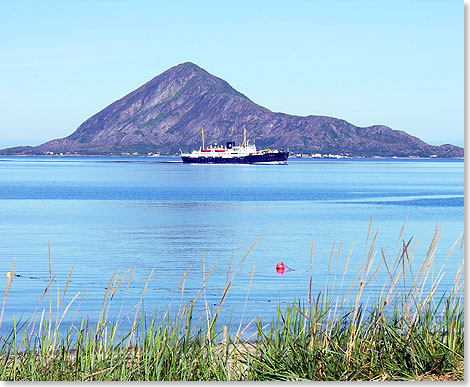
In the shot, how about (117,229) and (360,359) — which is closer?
(360,359)

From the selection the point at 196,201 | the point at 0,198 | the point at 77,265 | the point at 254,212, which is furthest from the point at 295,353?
the point at 0,198

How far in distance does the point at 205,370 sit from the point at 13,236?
25184 millimetres

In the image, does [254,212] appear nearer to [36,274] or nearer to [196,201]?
[196,201]

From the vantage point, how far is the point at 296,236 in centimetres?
3183

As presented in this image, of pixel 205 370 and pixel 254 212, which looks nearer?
pixel 205 370

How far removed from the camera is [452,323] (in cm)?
668

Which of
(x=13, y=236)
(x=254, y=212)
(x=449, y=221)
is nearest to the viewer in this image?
(x=13, y=236)

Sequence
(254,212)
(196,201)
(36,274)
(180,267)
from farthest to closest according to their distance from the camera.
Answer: (196,201)
(254,212)
(180,267)
(36,274)

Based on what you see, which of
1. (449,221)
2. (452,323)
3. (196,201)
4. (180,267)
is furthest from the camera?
(196,201)

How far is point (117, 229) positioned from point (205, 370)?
29.0 m

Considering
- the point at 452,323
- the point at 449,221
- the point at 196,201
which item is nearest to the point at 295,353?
the point at 452,323

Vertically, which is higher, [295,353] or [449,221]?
[295,353]

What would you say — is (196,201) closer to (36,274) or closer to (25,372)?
(36,274)

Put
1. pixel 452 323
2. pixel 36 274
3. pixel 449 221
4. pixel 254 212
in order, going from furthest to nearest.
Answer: pixel 254 212 < pixel 449 221 < pixel 36 274 < pixel 452 323
